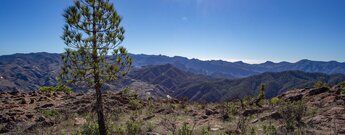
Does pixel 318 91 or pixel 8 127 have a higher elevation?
pixel 318 91

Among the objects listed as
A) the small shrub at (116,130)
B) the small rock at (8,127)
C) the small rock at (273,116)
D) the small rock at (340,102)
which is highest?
the small rock at (340,102)

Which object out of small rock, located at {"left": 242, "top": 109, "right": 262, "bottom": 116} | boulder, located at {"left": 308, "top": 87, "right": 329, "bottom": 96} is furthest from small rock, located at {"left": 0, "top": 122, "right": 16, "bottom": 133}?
boulder, located at {"left": 308, "top": 87, "right": 329, "bottom": 96}

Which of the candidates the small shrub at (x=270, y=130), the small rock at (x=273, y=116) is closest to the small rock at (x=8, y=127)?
the small shrub at (x=270, y=130)

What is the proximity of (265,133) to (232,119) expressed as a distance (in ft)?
12.7

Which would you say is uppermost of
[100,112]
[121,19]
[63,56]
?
[121,19]

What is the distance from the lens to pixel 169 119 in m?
14.9

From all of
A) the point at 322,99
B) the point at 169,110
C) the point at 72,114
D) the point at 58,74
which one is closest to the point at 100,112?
the point at 58,74

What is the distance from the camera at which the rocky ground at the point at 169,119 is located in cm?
1164

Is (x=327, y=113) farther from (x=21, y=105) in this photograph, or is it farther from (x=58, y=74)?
(x=21, y=105)

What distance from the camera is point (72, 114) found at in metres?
15.9

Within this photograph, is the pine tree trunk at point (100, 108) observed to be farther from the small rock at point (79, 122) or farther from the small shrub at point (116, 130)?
the small rock at point (79, 122)

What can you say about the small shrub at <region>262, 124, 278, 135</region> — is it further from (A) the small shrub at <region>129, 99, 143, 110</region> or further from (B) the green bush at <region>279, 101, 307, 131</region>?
(A) the small shrub at <region>129, 99, 143, 110</region>

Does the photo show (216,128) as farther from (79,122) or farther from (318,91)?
(318,91)

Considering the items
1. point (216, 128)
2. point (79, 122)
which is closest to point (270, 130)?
point (216, 128)
